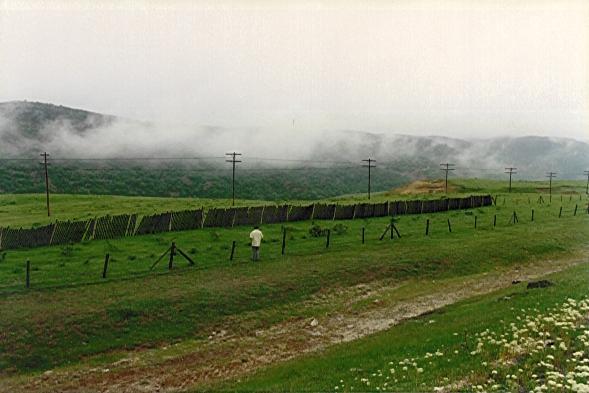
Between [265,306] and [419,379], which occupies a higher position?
[419,379]

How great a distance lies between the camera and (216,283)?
2800 centimetres

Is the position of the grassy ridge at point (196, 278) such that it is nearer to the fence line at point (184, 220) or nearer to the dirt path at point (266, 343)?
the dirt path at point (266, 343)

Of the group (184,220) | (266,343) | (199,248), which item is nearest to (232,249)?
(199,248)

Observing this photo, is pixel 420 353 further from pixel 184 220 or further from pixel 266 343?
pixel 184 220

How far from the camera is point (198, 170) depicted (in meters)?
168

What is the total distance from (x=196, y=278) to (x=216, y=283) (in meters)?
1.44

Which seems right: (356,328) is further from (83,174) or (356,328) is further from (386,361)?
(83,174)

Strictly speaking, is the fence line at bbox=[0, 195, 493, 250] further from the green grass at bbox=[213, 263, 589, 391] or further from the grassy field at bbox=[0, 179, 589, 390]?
the green grass at bbox=[213, 263, 589, 391]

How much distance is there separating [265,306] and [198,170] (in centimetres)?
14575

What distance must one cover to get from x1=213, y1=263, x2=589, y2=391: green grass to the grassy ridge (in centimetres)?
654

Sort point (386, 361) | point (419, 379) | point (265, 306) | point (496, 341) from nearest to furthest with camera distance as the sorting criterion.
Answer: point (419, 379)
point (496, 341)
point (386, 361)
point (265, 306)

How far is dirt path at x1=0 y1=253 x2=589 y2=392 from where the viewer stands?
1859cm

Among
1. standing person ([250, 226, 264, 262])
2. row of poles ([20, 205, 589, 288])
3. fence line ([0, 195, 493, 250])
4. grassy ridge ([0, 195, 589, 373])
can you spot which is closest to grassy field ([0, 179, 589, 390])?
grassy ridge ([0, 195, 589, 373])

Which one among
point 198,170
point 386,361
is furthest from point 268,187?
point 386,361
